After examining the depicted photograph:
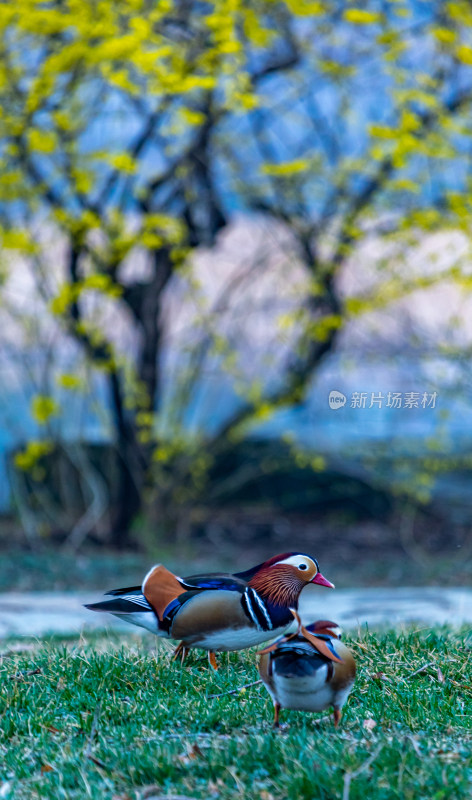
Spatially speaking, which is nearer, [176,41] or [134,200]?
[176,41]

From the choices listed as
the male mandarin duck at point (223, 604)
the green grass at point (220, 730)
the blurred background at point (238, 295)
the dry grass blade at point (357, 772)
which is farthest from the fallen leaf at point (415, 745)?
the blurred background at point (238, 295)

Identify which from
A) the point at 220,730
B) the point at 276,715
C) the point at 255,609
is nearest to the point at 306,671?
the point at 276,715

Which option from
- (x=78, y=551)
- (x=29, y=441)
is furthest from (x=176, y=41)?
(x=78, y=551)

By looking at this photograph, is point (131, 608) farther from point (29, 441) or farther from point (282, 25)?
point (282, 25)

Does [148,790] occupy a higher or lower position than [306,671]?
lower

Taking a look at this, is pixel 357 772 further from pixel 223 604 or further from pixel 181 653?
pixel 181 653

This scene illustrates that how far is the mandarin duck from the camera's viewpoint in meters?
2.92

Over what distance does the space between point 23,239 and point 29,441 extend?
8.07ft

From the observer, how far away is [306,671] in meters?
2.90

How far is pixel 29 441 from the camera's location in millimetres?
9258

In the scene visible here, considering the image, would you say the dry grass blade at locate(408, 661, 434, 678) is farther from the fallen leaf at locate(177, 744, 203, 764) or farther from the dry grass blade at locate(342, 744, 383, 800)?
the fallen leaf at locate(177, 744, 203, 764)

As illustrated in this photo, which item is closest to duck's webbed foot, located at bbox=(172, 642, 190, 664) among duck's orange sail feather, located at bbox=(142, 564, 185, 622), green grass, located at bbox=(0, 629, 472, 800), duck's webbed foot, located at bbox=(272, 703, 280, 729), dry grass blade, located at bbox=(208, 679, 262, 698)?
green grass, located at bbox=(0, 629, 472, 800)

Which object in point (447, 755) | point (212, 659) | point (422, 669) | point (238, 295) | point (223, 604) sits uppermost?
point (223, 604)

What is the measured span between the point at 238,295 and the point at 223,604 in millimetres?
6094
